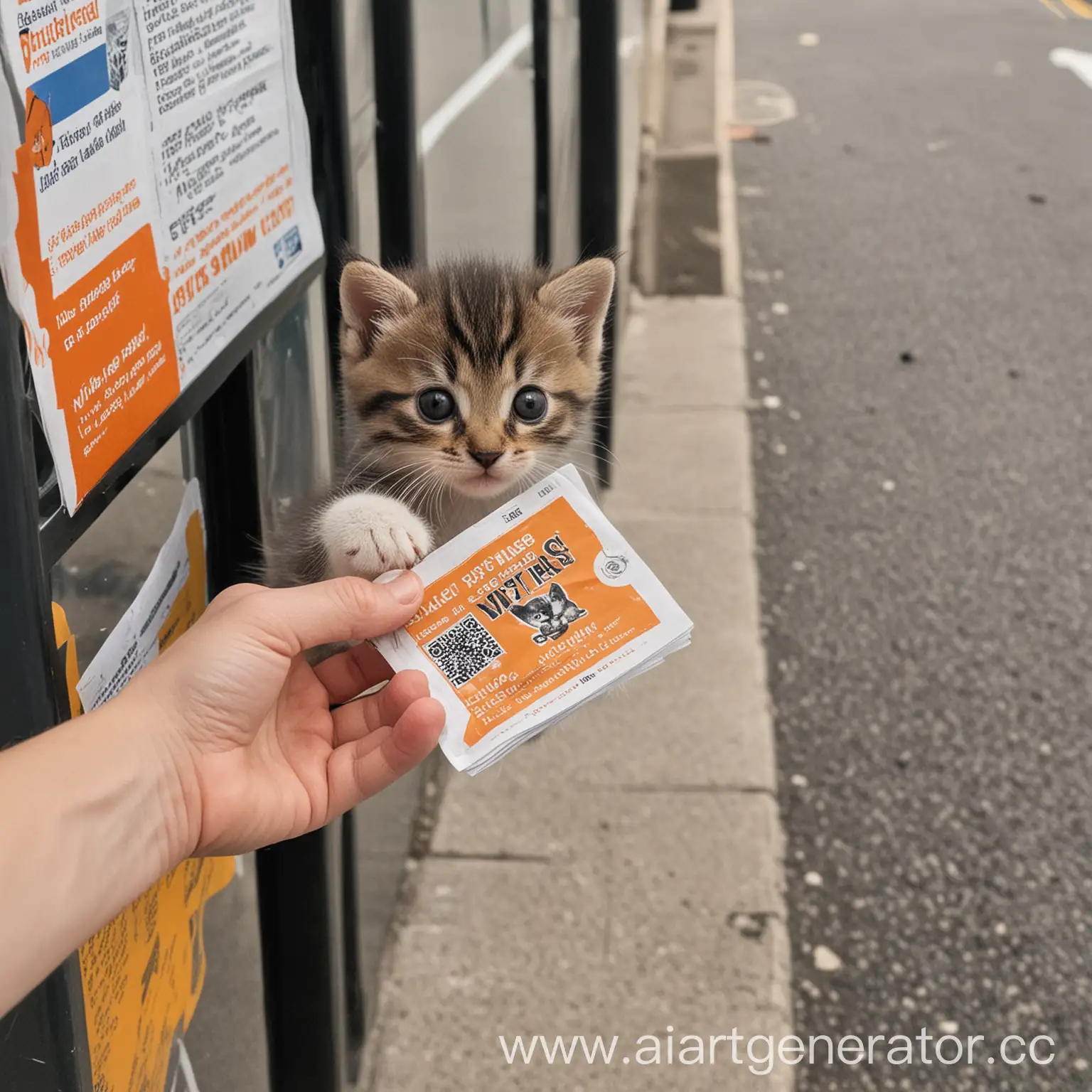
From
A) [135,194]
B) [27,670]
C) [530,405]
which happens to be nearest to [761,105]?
[530,405]

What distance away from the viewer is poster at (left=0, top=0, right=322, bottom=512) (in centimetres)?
115

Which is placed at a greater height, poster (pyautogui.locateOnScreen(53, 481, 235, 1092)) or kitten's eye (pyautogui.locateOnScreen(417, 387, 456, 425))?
kitten's eye (pyautogui.locateOnScreen(417, 387, 456, 425))

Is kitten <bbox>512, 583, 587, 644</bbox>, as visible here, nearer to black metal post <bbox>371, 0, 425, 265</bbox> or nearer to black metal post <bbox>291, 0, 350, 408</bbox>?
black metal post <bbox>291, 0, 350, 408</bbox>

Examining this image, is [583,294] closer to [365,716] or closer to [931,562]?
[365,716]

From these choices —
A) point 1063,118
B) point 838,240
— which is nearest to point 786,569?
→ point 838,240

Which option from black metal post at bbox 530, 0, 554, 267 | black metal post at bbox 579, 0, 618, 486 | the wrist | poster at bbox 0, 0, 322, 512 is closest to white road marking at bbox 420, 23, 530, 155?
black metal post at bbox 530, 0, 554, 267

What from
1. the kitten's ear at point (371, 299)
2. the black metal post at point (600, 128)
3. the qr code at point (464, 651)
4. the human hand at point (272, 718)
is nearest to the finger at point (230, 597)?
the human hand at point (272, 718)

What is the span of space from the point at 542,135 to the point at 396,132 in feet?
6.55

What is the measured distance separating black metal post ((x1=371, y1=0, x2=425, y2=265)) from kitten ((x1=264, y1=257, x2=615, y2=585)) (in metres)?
0.39

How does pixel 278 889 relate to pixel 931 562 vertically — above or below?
above

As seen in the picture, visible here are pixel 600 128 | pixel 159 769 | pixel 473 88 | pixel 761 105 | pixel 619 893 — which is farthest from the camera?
pixel 761 105

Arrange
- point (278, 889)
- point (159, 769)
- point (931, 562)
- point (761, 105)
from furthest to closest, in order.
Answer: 1. point (761, 105)
2. point (931, 562)
3. point (278, 889)
4. point (159, 769)

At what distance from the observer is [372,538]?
1583 mm

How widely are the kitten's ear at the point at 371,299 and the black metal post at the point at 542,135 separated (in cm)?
225
